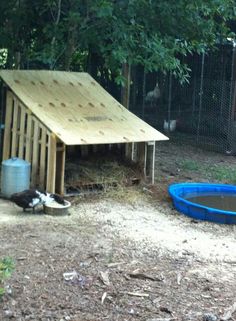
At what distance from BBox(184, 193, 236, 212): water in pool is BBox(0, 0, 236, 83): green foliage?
1.86 meters

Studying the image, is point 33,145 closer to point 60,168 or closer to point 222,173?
point 60,168

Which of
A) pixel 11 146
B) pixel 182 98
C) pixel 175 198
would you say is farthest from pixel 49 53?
pixel 182 98

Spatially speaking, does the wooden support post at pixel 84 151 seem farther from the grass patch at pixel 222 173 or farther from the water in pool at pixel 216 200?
the grass patch at pixel 222 173

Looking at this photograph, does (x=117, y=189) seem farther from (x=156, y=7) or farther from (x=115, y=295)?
(x=115, y=295)

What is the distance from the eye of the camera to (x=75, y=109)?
805 cm

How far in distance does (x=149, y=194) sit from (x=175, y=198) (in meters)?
0.70

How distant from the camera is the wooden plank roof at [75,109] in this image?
294 inches

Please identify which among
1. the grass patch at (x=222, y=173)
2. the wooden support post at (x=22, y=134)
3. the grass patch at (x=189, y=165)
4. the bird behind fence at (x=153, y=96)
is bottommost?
the grass patch at (x=222, y=173)

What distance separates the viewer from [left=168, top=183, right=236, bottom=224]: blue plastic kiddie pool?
6.87 m

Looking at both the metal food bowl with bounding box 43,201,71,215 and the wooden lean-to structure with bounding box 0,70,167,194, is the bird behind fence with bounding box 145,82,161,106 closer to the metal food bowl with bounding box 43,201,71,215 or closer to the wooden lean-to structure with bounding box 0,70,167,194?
the wooden lean-to structure with bounding box 0,70,167,194

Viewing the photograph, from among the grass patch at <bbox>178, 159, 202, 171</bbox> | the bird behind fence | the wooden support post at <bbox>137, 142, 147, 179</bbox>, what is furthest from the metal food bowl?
the bird behind fence

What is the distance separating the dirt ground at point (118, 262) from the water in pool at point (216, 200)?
0.44 meters

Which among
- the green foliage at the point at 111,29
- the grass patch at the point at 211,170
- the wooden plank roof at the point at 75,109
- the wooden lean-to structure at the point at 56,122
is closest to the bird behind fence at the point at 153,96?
the grass patch at the point at 211,170

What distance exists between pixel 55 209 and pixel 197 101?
6.95m
